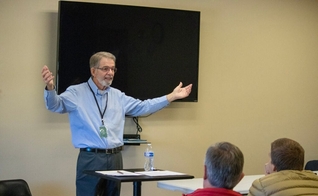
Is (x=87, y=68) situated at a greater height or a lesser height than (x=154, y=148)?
greater

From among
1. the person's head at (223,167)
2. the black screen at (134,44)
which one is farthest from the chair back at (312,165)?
the person's head at (223,167)

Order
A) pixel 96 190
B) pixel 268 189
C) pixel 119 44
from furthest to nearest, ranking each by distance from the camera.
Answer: pixel 119 44, pixel 96 190, pixel 268 189

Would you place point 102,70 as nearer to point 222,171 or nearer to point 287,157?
point 287,157

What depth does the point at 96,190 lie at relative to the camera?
3650 mm

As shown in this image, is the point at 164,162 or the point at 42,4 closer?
the point at 42,4

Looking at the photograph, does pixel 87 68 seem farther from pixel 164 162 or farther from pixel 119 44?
pixel 164 162

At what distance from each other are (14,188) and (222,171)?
8.36 ft

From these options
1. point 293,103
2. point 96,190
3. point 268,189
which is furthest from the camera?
point 293,103

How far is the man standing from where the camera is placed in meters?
3.85

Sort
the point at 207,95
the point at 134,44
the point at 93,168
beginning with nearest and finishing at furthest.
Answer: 1. the point at 93,168
2. the point at 134,44
3. the point at 207,95

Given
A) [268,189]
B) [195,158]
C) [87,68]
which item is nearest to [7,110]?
[87,68]

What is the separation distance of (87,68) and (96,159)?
3.86ft

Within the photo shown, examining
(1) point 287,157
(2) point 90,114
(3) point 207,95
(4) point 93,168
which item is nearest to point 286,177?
(1) point 287,157

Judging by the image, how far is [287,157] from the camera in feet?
8.63
